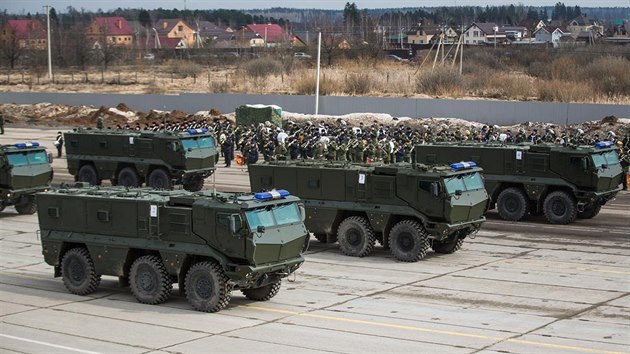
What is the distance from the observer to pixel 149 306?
17.3 meters

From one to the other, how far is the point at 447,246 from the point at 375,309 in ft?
18.3

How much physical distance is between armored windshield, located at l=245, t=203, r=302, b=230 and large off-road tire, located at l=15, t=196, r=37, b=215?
40.8 feet

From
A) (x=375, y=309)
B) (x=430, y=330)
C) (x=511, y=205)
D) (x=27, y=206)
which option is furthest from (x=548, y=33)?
(x=430, y=330)

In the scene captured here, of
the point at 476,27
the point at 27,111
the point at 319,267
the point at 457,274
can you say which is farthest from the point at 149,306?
the point at 476,27

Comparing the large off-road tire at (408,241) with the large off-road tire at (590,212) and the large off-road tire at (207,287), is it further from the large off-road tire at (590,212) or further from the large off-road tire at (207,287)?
the large off-road tire at (590,212)

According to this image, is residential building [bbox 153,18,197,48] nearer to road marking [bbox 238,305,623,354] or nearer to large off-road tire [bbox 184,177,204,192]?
large off-road tire [bbox 184,177,204,192]

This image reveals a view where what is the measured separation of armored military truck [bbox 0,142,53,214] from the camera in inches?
1061

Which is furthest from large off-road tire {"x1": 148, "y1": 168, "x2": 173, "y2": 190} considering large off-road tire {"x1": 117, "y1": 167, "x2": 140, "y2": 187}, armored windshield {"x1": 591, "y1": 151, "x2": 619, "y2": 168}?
armored windshield {"x1": 591, "y1": 151, "x2": 619, "y2": 168}

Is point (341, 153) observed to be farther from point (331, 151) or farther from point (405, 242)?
point (405, 242)

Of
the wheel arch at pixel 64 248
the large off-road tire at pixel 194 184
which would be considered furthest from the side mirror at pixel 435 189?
the large off-road tire at pixel 194 184

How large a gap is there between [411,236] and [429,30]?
12730 centimetres

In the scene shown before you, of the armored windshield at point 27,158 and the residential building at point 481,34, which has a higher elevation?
the residential building at point 481,34

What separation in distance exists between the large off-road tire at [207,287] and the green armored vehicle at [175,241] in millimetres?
16

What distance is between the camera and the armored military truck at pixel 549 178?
26.2m
